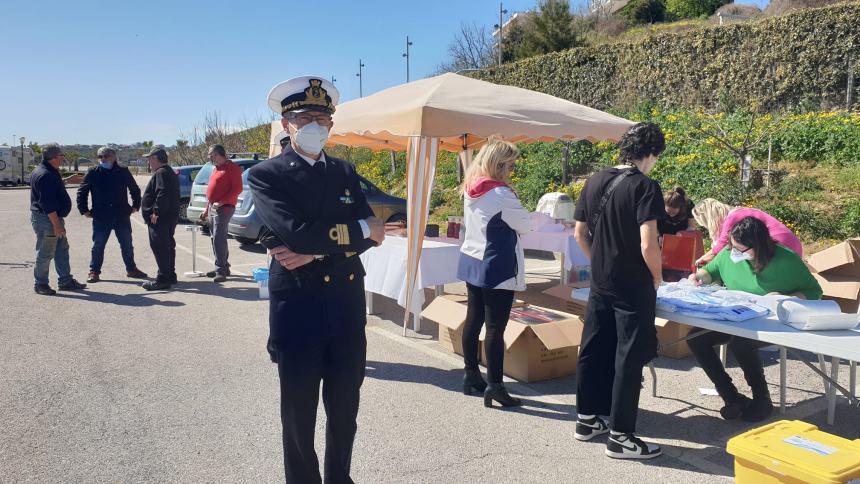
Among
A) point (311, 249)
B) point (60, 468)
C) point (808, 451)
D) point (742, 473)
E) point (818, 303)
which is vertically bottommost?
point (60, 468)

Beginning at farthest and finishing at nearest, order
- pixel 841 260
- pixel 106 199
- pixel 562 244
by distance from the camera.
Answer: pixel 106 199 → pixel 562 244 → pixel 841 260

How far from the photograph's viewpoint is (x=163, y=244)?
329 inches

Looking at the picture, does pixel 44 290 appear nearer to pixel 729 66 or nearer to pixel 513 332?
pixel 513 332

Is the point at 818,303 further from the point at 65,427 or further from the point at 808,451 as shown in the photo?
the point at 65,427

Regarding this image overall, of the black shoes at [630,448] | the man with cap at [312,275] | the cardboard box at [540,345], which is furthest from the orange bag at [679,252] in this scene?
the man with cap at [312,275]

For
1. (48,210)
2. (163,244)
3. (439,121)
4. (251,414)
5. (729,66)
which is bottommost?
(251,414)

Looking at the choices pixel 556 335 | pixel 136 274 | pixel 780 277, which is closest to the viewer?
pixel 780 277

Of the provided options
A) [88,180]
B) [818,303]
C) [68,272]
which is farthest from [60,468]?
[88,180]

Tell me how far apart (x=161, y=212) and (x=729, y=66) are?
13385 millimetres

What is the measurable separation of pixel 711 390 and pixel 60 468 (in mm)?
4177

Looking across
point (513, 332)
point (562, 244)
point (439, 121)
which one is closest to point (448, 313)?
point (513, 332)

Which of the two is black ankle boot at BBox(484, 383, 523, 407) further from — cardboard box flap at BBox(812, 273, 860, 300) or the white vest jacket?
cardboard box flap at BBox(812, 273, 860, 300)

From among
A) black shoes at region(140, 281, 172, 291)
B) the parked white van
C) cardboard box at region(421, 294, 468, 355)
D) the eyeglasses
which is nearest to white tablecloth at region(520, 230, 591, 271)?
cardboard box at region(421, 294, 468, 355)

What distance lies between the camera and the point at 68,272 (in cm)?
820
